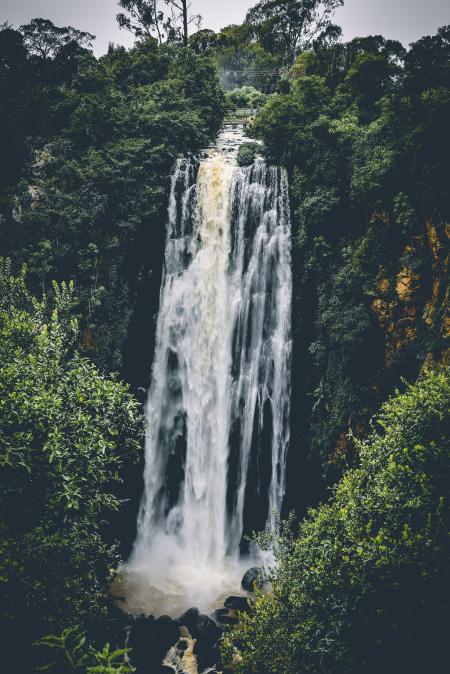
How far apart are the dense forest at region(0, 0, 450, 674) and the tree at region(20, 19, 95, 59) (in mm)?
134

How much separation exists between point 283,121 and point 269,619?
19691mm

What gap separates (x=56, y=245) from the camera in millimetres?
18438

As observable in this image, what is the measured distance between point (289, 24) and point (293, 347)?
39679 mm

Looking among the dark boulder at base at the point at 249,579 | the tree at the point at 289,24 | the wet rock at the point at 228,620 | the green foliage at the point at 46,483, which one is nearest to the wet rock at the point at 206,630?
the wet rock at the point at 228,620

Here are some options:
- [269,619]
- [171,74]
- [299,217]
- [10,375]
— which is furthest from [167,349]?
[171,74]

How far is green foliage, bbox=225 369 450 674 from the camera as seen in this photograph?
738cm

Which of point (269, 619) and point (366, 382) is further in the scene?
point (366, 382)

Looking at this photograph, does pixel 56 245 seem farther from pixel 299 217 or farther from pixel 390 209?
pixel 390 209

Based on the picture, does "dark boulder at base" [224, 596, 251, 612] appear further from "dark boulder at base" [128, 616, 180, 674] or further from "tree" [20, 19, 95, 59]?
"tree" [20, 19, 95, 59]

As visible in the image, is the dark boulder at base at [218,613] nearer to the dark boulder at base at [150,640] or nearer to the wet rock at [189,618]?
the wet rock at [189,618]

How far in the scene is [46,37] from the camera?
1030 inches

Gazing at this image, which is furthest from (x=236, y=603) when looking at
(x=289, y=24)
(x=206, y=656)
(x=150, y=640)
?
Answer: (x=289, y=24)

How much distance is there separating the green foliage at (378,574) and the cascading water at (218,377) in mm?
7724

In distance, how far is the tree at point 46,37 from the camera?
25688 mm
